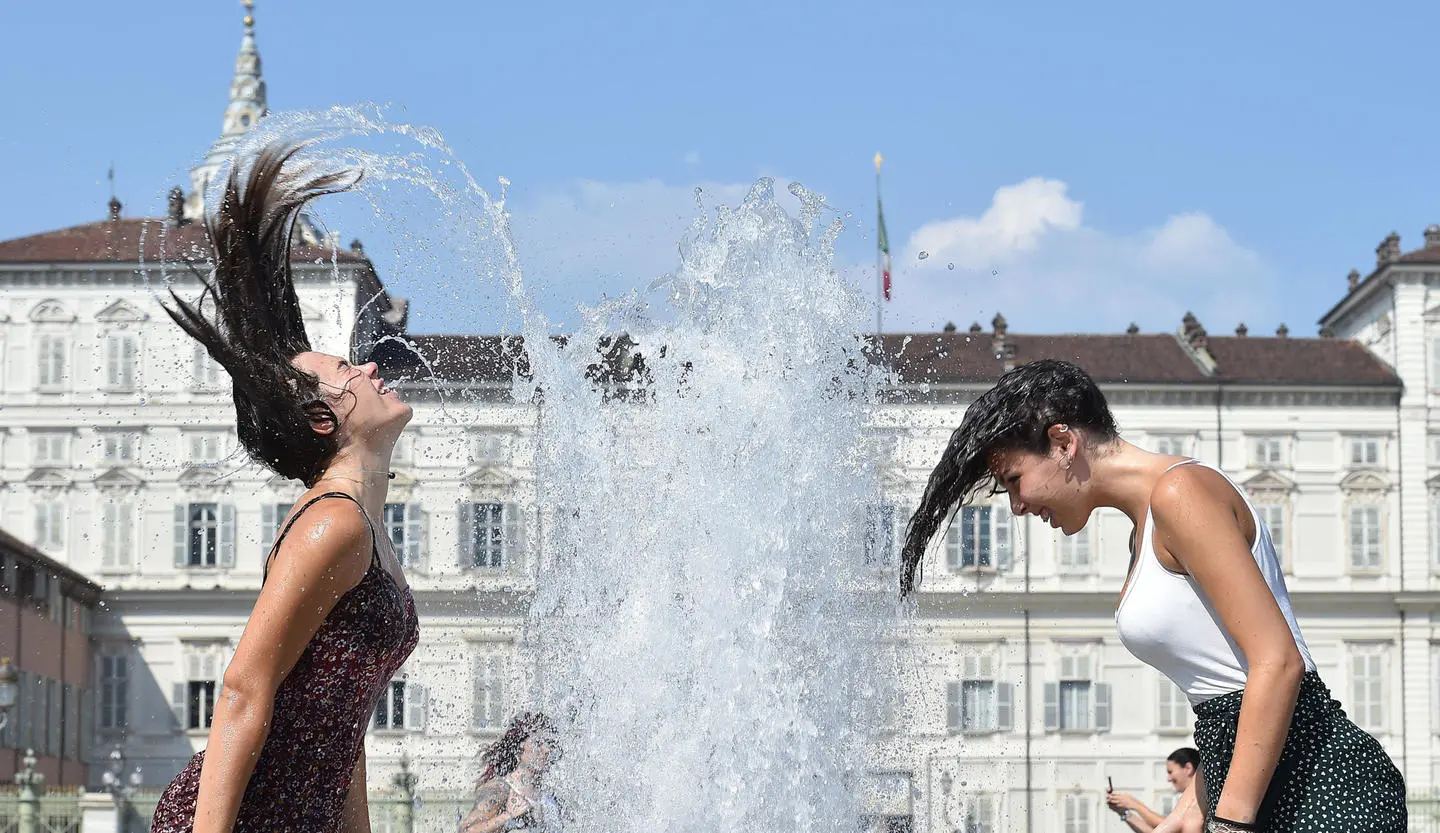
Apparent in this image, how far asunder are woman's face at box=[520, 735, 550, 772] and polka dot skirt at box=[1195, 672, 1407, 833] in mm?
4031

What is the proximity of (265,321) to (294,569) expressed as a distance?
0.45 meters

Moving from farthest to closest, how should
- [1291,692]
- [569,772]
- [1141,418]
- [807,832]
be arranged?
[1141,418], [569,772], [807,832], [1291,692]

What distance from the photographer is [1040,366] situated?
110 inches

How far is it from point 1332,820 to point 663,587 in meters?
6.10

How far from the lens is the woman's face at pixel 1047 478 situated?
279 centimetres

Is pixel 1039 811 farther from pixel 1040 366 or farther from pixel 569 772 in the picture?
pixel 1040 366

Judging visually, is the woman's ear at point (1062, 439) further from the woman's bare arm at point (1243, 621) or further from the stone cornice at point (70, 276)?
the stone cornice at point (70, 276)

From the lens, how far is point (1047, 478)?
2.80 metres

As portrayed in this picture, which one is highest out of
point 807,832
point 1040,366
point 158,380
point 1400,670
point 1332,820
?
point 158,380

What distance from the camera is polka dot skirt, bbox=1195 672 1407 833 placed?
2.50m

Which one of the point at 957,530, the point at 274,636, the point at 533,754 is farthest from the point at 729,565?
the point at 957,530

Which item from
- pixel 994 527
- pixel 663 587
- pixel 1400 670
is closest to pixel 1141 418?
pixel 994 527

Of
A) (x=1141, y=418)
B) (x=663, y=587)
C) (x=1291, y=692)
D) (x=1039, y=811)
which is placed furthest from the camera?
(x=1141, y=418)

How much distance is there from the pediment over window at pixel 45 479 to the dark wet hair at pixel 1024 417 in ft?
154
